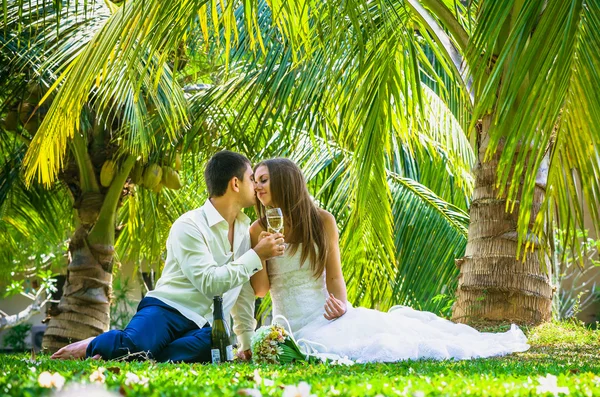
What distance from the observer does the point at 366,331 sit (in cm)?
435

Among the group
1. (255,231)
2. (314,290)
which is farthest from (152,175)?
(314,290)

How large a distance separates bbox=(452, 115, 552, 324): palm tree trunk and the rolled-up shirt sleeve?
1.67 meters

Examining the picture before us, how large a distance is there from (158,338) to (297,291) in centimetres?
85

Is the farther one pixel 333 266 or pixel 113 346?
pixel 333 266

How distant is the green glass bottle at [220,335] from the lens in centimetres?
400

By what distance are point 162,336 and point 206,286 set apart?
16.4 inches

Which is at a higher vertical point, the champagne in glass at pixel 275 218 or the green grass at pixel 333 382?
the champagne in glass at pixel 275 218

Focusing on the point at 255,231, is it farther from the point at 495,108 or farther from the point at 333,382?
the point at 333,382

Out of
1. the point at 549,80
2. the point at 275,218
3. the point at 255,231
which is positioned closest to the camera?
the point at 549,80

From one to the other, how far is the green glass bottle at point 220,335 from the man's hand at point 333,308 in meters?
0.72

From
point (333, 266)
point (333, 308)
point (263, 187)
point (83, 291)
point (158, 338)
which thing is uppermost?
point (263, 187)

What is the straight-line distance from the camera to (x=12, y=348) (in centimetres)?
1833

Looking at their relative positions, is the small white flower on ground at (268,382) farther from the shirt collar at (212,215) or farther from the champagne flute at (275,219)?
the shirt collar at (212,215)

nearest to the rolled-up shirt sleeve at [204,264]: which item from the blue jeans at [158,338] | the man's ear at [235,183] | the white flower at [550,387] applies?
the blue jeans at [158,338]
